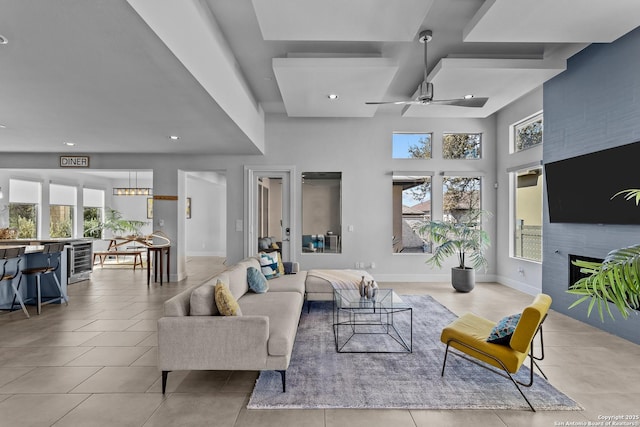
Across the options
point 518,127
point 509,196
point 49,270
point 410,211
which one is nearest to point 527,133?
point 518,127

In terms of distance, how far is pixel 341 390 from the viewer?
254 centimetres

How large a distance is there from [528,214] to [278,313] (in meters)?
4.96

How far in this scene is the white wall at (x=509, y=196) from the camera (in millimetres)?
5598

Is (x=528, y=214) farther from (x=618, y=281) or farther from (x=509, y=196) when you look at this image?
(x=618, y=281)

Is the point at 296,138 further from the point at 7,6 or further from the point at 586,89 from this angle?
the point at 7,6

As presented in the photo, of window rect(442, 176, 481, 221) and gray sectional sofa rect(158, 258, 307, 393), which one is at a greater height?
window rect(442, 176, 481, 221)

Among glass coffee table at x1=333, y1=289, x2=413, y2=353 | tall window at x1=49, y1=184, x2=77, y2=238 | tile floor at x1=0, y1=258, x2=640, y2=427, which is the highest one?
tall window at x1=49, y1=184, x2=77, y2=238

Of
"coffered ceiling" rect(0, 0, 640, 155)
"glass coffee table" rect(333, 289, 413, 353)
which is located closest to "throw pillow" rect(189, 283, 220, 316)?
"glass coffee table" rect(333, 289, 413, 353)

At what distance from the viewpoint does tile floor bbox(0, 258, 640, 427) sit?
2.22 m

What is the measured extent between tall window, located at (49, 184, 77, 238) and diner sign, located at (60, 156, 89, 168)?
309 cm

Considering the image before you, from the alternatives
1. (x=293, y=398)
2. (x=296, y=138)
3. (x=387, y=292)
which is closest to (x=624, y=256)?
(x=293, y=398)

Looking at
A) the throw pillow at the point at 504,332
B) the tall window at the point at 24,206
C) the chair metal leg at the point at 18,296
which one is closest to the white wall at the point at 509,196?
the throw pillow at the point at 504,332

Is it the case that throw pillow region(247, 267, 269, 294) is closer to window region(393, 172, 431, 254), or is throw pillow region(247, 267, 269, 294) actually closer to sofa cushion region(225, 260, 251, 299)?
sofa cushion region(225, 260, 251, 299)

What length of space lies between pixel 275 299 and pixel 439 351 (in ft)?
5.55
